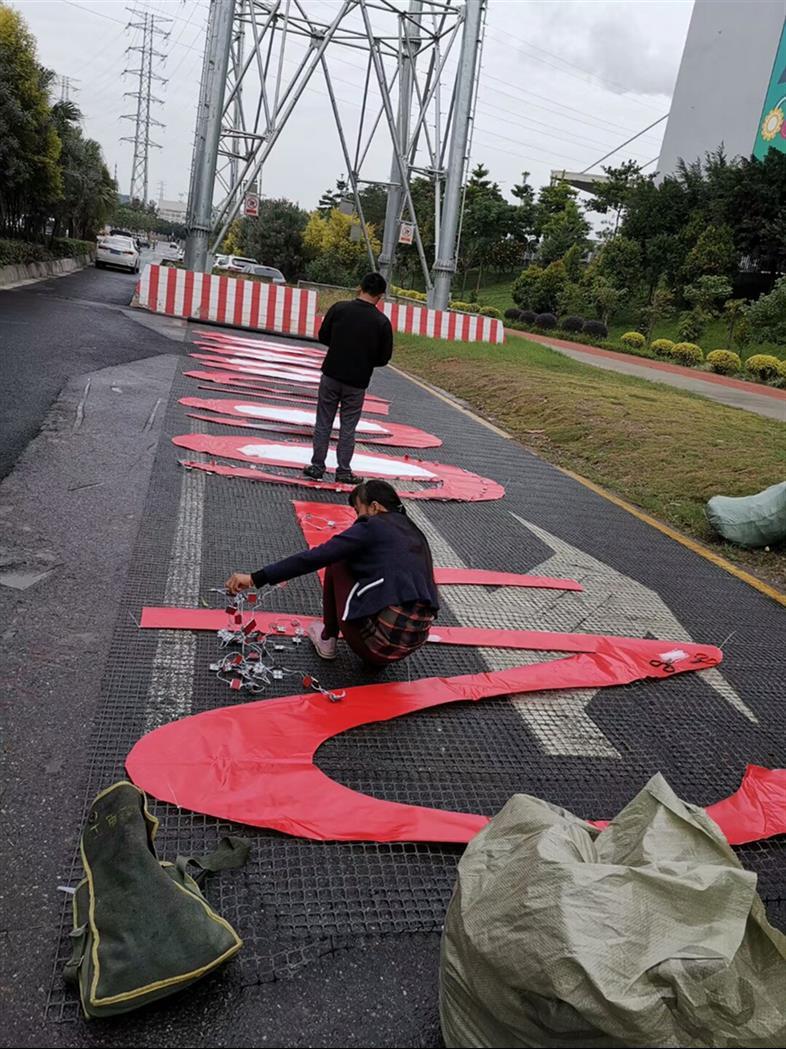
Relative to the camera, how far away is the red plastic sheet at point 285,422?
8.56m

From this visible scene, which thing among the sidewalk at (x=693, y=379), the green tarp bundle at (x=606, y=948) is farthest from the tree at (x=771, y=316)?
the green tarp bundle at (x=606, y=948)

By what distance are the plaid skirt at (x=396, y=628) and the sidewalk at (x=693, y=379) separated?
1221 cm

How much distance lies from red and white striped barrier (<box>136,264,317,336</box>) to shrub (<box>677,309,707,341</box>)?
18.5 metres

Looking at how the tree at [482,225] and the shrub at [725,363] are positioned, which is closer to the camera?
the shrub at [725,363]

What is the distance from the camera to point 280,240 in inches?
2039

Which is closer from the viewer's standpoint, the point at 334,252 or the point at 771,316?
the point at 771,316

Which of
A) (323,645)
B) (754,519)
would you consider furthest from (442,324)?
(323,645)

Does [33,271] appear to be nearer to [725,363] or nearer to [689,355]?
[689,355]

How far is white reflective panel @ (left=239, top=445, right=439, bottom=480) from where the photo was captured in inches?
287

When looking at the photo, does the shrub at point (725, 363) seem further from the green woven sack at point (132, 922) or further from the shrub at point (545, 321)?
the green woven sack at point (132, 922)

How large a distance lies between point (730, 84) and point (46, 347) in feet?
154

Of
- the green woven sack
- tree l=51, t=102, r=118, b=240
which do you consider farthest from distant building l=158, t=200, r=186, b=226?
the green woven sack

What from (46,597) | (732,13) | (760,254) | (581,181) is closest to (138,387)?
(46,597)

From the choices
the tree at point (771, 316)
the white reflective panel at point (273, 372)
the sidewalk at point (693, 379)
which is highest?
the tree at point (771, 316)
